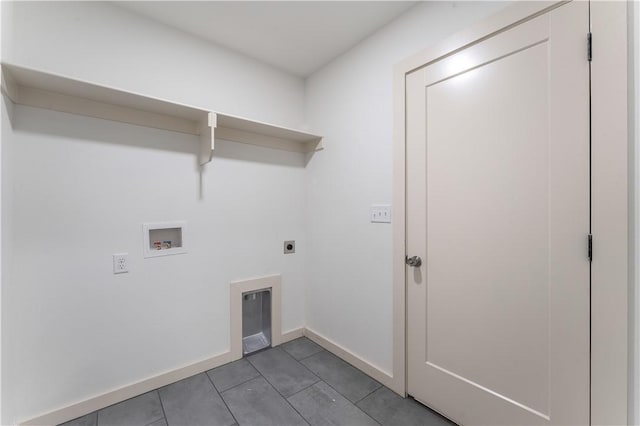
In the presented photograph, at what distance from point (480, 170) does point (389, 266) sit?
0.83 m

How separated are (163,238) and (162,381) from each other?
97cm

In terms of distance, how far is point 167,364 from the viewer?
1885 mm

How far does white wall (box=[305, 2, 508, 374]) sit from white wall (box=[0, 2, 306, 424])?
511 millimetres

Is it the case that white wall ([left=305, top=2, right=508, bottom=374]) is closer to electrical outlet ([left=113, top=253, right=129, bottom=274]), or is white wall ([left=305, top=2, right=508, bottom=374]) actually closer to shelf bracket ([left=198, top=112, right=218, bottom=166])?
shelf bracket ([left=198, top=112, right=218, bottom=166])

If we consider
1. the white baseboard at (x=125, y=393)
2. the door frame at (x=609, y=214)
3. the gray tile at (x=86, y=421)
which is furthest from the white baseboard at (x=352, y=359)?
the gray tile at (x=86, y=421)

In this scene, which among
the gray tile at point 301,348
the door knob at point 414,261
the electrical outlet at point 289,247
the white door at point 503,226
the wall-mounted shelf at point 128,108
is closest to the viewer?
the white door at point 503,226

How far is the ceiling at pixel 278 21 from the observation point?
1698 millimetres

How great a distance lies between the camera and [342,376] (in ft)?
6.44

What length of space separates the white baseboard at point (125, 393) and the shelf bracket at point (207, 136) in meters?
1.50

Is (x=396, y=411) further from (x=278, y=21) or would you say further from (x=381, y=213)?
(x=278, y=21)

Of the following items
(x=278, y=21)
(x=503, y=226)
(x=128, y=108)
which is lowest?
(x=503, y=226)

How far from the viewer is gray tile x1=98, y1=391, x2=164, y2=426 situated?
1.54 metres

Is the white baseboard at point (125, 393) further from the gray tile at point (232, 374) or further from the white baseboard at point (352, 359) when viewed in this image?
the white baseboard at point (352, 359)

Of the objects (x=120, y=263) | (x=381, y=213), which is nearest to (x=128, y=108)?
(x=120, y=263)
